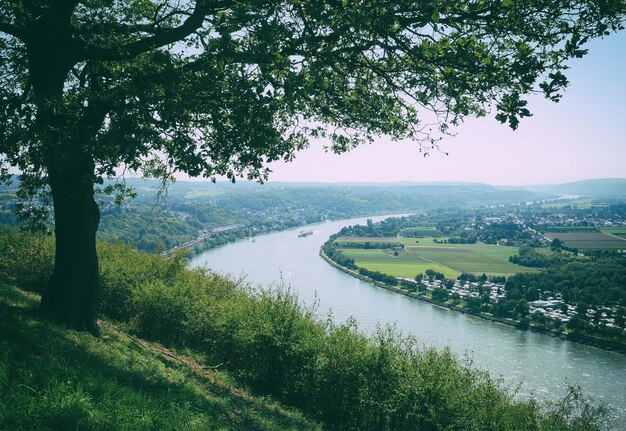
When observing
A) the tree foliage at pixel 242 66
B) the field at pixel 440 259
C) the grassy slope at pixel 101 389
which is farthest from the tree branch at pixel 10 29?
the field at pixel 440 259

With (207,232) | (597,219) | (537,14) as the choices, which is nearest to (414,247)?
(207,232)

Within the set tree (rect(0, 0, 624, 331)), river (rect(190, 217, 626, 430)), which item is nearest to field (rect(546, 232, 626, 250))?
river (rect(190, 217, 626, 430))

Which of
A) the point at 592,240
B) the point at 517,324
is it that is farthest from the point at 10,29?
the point at 592,240

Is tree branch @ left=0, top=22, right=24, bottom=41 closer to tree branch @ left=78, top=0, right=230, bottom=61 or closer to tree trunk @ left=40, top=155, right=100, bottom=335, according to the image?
tree branch @ left=78, top=0, right=230, bottom=61

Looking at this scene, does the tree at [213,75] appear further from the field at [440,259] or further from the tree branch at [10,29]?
the field at [440,259]

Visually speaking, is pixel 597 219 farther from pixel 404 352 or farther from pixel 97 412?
pixel 97 412

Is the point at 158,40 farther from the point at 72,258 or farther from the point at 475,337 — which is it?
the point at 475,337

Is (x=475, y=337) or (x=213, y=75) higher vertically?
(x=213, y=75)
